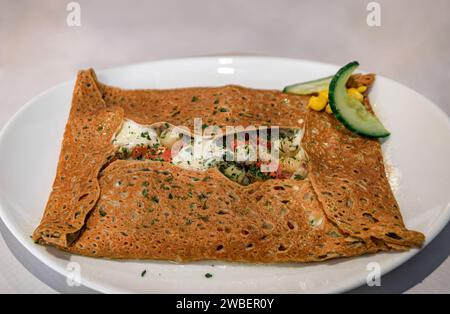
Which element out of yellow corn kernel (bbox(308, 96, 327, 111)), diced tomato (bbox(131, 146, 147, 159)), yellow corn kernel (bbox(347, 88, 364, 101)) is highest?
yellow corn kernel (bbox(347, 88, 364, 101))

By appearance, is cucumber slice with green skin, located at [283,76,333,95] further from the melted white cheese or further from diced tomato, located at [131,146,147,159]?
diced tomato, located at [131,146,147,159]

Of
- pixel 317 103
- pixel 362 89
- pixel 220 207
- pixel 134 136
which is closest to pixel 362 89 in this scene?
pixel 362 89

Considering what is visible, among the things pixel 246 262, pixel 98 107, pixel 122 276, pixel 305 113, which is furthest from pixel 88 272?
pixel 305 113

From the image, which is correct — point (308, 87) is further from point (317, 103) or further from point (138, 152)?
point (138, 152)

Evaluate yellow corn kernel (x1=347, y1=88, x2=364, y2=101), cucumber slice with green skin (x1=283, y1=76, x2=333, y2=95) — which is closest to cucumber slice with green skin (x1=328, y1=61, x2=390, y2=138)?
yellow corn kernel (x1=347, y1=88, x2=364, y2=101)

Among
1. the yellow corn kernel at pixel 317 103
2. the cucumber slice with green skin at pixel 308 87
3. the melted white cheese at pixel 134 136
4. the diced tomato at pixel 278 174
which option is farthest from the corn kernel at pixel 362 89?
the melted white cheese at pixel 134 136

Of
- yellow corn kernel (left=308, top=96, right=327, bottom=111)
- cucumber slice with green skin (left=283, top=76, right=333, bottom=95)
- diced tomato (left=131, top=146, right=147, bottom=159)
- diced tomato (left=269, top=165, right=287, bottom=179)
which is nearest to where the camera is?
diced tomato (left=269, top=165, right=287, bottom=179)
